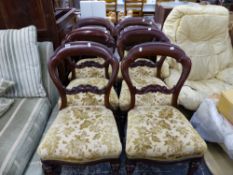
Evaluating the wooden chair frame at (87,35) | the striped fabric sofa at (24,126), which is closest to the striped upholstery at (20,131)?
the striped fabric sofa at (24,126)

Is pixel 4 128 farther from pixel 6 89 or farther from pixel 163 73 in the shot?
pixel 163 73

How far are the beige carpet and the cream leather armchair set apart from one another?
0.36 metres

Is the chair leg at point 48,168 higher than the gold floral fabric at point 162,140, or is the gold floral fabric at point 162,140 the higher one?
the gold floral fabric at point 162,140

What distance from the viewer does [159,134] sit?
1.00 meters

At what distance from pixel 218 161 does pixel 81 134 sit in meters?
1.09

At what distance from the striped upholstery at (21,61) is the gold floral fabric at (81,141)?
1.56ft

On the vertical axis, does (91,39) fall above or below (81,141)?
above

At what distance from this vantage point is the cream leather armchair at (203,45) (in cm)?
172

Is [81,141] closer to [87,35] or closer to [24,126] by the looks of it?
[24,126]

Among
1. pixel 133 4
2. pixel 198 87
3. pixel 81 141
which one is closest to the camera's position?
pixel 81 141

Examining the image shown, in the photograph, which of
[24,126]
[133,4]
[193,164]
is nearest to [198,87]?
[193,164]

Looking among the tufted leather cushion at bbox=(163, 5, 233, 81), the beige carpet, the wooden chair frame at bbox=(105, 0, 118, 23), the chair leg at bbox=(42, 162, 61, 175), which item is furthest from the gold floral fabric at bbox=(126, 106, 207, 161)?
the wooden chair frame at bbox=(105, 0, 118, 23)

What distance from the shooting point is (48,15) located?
1538 mm

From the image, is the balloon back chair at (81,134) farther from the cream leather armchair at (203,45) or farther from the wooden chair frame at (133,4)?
the wooden chair frame at (133,4)
